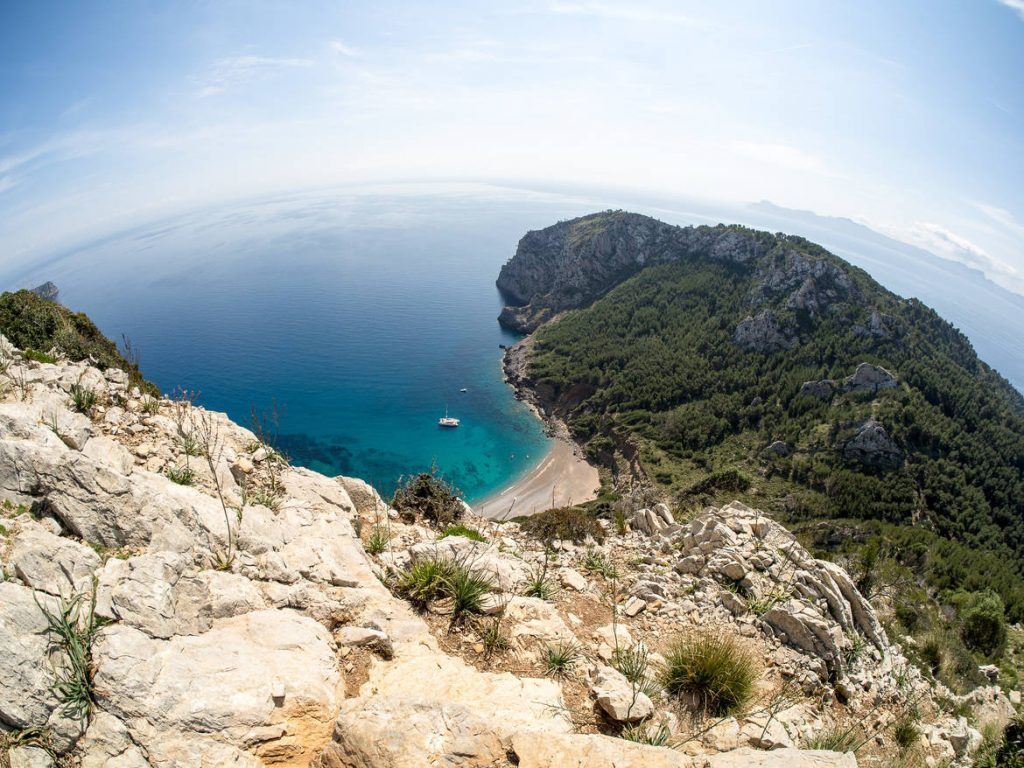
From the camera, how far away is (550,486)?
192 feet

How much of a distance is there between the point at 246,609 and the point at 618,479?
189 ft

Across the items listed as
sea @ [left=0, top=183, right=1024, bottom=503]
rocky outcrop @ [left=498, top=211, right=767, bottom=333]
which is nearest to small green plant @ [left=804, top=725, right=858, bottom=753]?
sea @ [left=0, top=183, right=1024, bottom=503]

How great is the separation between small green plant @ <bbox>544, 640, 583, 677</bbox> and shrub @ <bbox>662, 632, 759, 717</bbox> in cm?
128

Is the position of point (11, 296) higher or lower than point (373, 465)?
higher

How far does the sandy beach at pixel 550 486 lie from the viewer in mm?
54606

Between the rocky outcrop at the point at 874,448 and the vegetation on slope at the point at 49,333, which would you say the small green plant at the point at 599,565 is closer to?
the vegetation on slope at the point at 49,333

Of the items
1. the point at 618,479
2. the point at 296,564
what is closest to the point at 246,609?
the point at 296,564

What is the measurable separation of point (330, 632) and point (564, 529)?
7792 millimetres

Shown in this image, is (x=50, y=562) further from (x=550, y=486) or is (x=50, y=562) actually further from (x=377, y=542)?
(x=550, y=486)

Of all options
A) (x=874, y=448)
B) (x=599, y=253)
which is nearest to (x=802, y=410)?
(x=874, y=448)

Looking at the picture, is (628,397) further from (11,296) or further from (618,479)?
(11,296)

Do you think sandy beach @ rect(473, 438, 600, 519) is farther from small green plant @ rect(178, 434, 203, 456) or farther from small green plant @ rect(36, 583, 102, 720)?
small green plant @ rect(36, 583, 102, 720)

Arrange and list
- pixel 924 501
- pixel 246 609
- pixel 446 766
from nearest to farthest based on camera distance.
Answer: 1. pixel 446 766
2. pixel 246 609
3. pixel 924 501

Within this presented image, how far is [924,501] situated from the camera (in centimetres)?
4650
